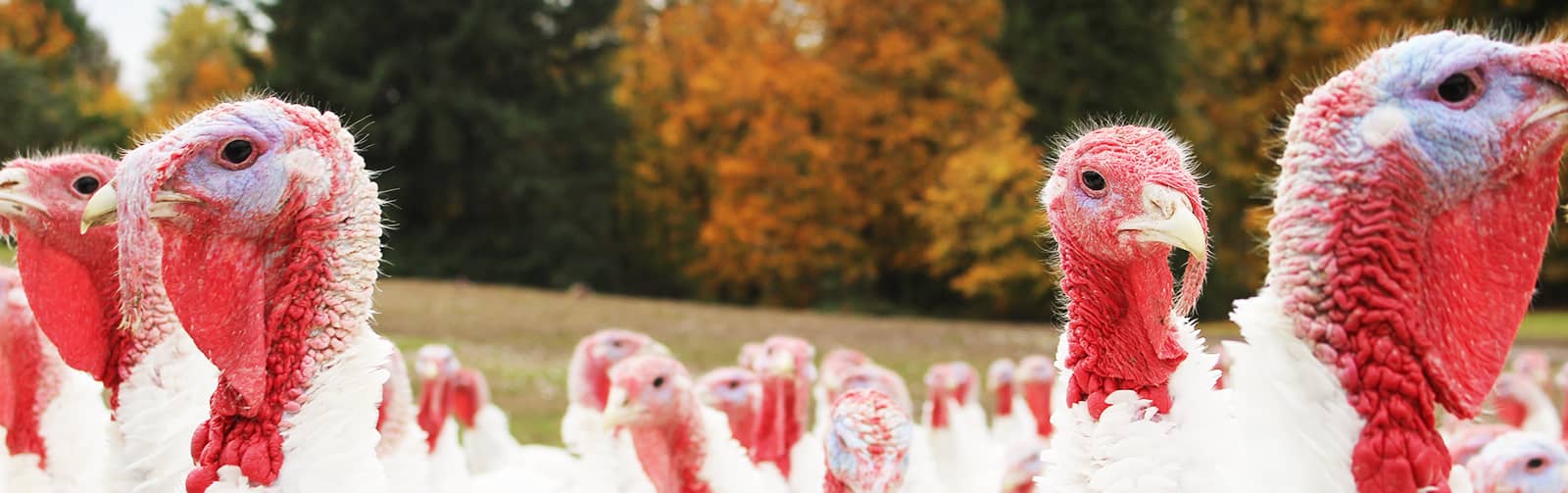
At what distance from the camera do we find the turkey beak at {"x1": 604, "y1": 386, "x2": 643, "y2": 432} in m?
4.73

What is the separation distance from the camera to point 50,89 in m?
28.8

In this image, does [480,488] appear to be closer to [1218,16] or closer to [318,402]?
[318,402]

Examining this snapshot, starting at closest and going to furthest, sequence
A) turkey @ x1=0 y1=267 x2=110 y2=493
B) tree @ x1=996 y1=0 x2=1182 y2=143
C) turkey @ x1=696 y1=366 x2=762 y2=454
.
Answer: turkey @ x1=0 y1=267 x2=110 y2=493 < turkey @ x1=696 y1=366 x2=762 y2=454 < tree @ x1=996 y1=0 x2=1182 y2=143

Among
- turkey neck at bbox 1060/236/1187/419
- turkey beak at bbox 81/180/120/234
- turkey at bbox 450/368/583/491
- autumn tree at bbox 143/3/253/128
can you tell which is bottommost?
turkey at bbox 450/368/583/491

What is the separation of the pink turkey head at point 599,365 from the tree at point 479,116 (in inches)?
828

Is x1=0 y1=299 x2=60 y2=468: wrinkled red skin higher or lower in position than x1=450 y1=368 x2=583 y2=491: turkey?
higher

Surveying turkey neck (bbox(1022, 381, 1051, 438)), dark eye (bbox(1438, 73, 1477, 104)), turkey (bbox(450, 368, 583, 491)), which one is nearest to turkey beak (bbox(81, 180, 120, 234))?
dark eye (bbox(1438, 73, 1477, 104))

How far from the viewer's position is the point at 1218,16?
25.6 m

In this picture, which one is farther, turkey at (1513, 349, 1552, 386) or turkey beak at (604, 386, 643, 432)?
turkey at (1513, 349, 1552, 386)

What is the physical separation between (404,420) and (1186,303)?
3.27 metres

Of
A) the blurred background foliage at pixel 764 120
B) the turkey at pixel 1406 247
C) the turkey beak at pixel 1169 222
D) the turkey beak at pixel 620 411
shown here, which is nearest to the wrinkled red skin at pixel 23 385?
the turkey beak at pixel 620 411

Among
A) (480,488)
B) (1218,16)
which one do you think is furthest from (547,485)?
(1218,16)

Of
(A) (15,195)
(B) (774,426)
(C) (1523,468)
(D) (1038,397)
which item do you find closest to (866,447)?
(B) (774,426)

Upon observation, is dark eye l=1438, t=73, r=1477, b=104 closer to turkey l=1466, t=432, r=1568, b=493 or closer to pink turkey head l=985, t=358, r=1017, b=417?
turkey l=1466, t=432, r=1568, b=493
